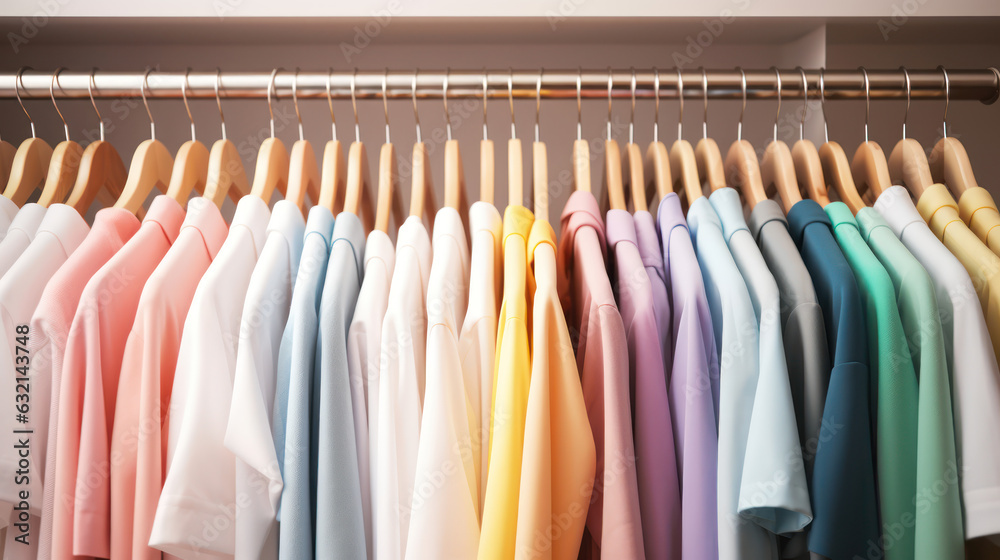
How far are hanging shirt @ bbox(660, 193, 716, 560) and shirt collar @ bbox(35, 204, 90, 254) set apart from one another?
879 millimetres

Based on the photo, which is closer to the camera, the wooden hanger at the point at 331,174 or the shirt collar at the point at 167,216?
the shirt collar at the point at 167,216

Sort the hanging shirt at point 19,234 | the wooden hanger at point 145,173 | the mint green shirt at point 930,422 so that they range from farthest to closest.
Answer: the wooden hanger at point 145,173 < the hanging shirt at point 19,234 < the mint green shirt at point 930,422

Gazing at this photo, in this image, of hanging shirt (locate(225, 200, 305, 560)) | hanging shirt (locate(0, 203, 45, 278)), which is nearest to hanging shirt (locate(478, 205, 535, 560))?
hanging shirt (locate(225, 200, 305, 560))

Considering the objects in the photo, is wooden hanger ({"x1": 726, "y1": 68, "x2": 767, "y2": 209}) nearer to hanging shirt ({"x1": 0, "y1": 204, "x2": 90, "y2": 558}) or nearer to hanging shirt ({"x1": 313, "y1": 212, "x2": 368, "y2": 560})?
hanging shirt ({"x1": 313, "y1": 212, "x2": 368, "y2": 560})

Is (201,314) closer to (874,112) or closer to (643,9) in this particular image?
(643,9)

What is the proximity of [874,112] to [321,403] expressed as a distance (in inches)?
55.2

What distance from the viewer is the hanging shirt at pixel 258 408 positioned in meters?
0.76

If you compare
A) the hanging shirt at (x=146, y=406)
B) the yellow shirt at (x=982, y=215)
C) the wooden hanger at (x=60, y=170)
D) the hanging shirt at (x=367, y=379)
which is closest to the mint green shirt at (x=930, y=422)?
the yellow shirt at (x=982, y=215)

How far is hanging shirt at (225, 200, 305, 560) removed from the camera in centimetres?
76

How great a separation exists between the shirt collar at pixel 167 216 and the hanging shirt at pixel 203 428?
0.43 ft

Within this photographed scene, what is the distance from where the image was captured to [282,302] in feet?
2.94

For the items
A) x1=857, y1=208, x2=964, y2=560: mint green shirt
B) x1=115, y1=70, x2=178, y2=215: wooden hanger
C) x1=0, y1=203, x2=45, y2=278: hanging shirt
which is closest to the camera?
x1=857, y1=208, x2=964, y2=560: mint green shirt

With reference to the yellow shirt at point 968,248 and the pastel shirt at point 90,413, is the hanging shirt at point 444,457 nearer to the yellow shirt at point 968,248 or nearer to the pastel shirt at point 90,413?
the pastel shirt at point 90,413

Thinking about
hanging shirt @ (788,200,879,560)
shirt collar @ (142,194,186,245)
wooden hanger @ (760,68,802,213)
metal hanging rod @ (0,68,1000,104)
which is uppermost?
metal hanging rod @ (0,68,1000,104)
